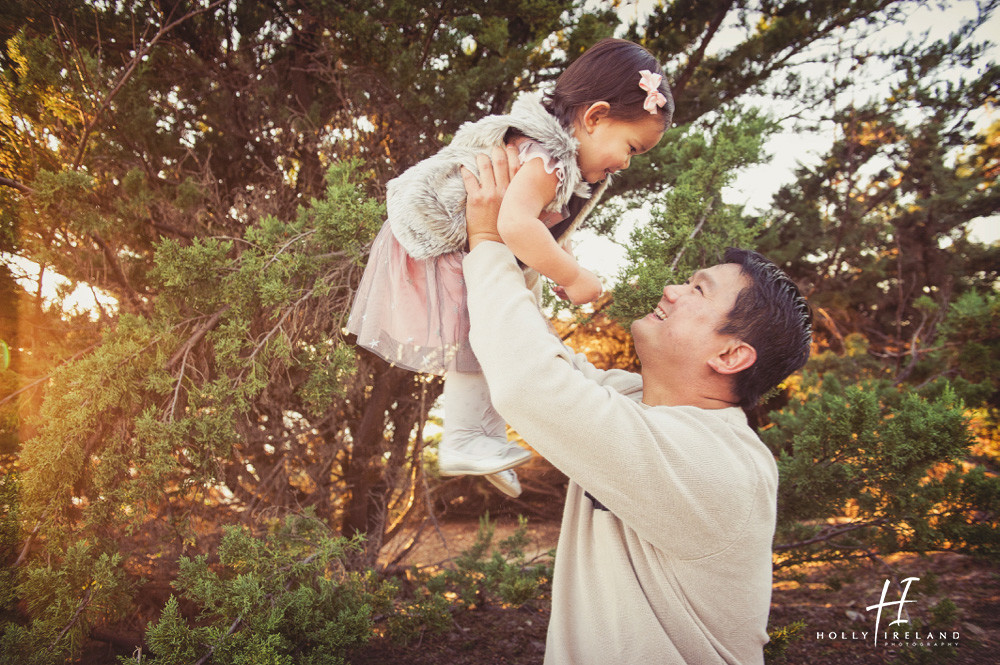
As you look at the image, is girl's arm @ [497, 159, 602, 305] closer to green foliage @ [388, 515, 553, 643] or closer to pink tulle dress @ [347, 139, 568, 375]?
pink tulle dress @ [347, 139, 568, 375]

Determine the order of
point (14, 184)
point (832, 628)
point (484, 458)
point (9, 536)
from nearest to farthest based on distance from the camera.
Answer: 1. point (484, 458)
2. point (9, 536)
3. point (14, 184)
4. point (832, 628)

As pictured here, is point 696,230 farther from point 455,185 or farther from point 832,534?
point 832,534

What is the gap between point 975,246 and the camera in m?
7.25

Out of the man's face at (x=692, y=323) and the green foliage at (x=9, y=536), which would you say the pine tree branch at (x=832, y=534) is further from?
the green foliage at (x=9, y=536)

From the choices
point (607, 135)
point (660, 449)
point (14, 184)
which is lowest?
point (660, 449)

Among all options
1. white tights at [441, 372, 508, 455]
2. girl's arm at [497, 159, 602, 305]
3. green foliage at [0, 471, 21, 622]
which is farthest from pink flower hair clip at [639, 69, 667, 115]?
green foliage at [0, 471, 21, 622]

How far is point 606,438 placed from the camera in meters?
1.24

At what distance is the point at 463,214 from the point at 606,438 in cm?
93

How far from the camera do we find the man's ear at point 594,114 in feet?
6.17

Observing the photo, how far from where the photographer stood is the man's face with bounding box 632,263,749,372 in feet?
5.53

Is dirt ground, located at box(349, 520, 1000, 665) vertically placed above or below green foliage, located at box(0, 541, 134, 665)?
below

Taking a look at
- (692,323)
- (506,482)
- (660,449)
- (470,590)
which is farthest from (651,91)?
(470,590)

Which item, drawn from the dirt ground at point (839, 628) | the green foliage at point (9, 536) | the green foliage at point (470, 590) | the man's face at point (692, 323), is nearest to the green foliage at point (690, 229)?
the man's face at point (692, 323)

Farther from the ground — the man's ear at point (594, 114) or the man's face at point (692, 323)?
the man's ear at point (594, 114)
